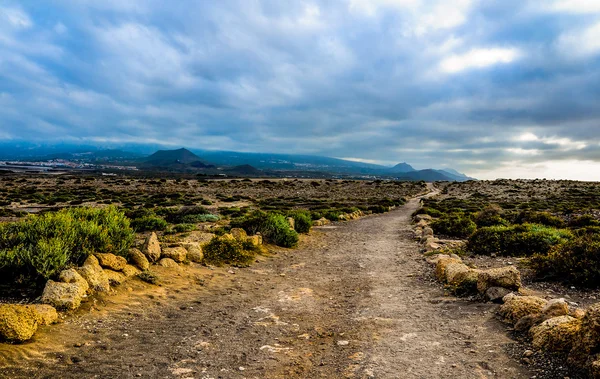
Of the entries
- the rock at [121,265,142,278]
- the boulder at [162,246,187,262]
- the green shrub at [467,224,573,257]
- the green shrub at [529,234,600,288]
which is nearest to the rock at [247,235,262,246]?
the boulder at [162,246,187,262]

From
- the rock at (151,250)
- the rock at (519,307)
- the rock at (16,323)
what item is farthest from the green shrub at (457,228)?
the rock at (16,323)

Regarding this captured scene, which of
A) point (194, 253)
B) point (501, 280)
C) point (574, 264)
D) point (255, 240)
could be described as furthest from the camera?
point (255, 240)

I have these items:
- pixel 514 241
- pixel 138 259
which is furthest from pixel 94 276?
pixel 514 241

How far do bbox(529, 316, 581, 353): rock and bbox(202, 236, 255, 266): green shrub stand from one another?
8.35 meters

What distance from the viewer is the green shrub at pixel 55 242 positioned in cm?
677

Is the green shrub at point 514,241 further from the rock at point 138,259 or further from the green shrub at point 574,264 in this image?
the rock at point 138,259

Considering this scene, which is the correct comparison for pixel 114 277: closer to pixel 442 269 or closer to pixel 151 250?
pixel 151 250

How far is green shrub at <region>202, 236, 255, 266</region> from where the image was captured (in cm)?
1138

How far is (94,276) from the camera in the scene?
720 cm

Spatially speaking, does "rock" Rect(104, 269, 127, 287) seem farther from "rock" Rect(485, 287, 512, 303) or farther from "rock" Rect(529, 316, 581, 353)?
"rock" Rect(485, 287, 512, 303)

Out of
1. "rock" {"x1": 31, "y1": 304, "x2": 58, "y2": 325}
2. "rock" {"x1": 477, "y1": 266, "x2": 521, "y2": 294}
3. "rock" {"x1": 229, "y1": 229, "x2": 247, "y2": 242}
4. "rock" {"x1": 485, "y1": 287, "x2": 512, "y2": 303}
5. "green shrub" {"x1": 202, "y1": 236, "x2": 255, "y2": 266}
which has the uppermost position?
"rock" {"x1": 477, "y1": 266, "x2": 521, "y2": 294}

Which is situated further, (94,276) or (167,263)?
(167,263)

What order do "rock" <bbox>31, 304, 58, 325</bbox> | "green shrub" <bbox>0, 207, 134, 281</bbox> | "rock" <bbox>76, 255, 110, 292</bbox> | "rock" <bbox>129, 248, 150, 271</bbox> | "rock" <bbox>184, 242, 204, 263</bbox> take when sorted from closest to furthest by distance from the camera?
"rock" <bbox>31, 304, 58, 325</bbox> < "green shrub" <bbox>0, 207, 134, 281</bbox> < "rock" <bbox>76, 255, 110, 292</bbox> < "rock" <bbox>129, 248, 150, 271</bbox> < "rock" <bbox>184, 242, 204, 263</bbox>

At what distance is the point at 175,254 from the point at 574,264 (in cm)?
1047
